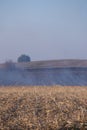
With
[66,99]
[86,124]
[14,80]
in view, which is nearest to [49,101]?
[66,99]

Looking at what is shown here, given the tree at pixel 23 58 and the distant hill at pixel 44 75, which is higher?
the tree at pixel 23 58

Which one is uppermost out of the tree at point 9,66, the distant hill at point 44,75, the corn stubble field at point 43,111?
the tree at point 9,66

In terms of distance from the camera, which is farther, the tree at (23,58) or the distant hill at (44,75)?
the tree at (23,58)

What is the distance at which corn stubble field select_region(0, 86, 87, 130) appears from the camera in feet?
38.0

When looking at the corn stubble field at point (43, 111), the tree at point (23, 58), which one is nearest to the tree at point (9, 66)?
the corn stubble field at point (43, 111)

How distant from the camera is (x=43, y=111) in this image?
12.7 m

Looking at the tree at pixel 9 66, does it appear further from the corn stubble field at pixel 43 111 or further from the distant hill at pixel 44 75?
the corn stubble field at pixel 43 111

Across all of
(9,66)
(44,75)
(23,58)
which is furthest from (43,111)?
(23,58)

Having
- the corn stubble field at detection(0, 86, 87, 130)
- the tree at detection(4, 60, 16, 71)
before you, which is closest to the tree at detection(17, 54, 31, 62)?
the tree at detection(4, 60, 16, 71)

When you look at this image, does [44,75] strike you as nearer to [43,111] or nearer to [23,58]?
[43,111]

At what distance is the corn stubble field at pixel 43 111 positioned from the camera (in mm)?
11578

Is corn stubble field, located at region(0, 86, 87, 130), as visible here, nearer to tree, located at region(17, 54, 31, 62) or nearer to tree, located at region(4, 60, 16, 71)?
tree, located at region(4, 60, 16, 71)

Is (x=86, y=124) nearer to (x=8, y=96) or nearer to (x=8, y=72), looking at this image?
(x=8, y=96)

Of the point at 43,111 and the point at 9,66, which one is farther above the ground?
the point at 9,66
